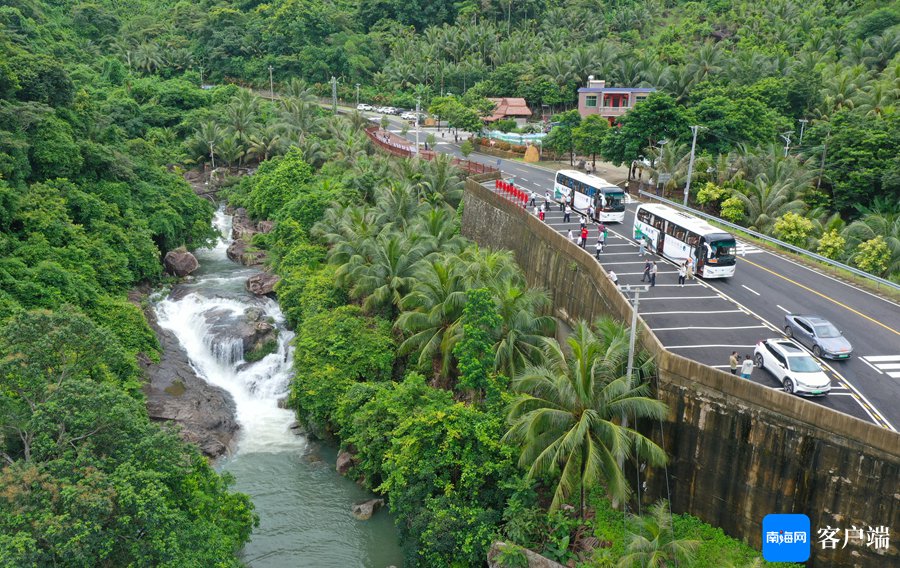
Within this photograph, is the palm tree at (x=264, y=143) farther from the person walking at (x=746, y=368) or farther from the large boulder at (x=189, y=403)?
the person walking at (x=746, y=368)

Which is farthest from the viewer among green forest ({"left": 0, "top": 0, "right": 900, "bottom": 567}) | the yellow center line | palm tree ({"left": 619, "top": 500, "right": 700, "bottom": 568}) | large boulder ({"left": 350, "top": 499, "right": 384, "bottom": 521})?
large boulder ({"left": 350, "top": 499, "right": 384, "bottom": 521})

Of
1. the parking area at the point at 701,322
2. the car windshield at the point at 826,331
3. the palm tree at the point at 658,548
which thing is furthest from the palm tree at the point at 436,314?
the car windshield at the point at 826,331

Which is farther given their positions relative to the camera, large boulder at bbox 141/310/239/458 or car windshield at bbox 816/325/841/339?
large boulder at bbox 141/310/239/458

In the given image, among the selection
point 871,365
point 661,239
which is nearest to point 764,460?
point 871,365

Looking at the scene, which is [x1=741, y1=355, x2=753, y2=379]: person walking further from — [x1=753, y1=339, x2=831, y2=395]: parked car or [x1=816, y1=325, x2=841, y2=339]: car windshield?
[x1=816, y1=325, x2=841, y2=339]: car windshield

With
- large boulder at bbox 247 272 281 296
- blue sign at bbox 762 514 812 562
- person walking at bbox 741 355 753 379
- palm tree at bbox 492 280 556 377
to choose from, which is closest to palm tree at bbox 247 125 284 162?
large boulder at bbox 247 272 281 296

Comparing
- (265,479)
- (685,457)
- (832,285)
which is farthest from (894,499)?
(265,479)

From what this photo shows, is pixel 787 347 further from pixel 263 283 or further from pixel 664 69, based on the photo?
pixel 664 69
